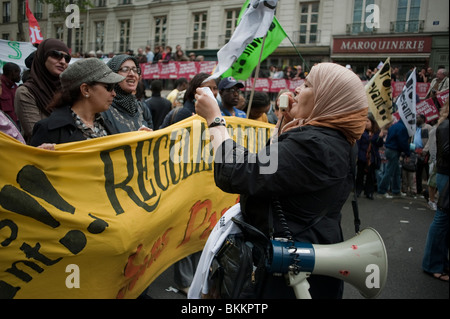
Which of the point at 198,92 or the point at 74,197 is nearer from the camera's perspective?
the point at 198,92

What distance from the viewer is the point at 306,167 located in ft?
4.73

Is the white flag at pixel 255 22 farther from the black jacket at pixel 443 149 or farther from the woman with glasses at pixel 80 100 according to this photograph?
the black jacket at pixel 443 149

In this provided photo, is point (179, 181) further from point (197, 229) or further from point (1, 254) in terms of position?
point (1, 254)

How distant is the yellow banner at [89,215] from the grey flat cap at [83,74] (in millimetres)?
413

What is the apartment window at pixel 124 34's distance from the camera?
24.4 meters

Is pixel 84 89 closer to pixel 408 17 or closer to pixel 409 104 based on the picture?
pixel 409 104

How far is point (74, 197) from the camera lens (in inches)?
79.4

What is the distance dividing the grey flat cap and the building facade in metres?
12.7

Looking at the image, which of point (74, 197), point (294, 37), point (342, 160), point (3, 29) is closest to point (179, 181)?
point (74, 197)

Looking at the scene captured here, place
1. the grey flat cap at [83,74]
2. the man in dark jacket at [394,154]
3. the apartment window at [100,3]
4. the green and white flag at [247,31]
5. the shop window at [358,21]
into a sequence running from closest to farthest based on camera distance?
the grey flat cap at [83,74] → the green and white flag at [247,31] → the man in dark jacket at [394,154] → the apartment window at [100,3] → the shop window at [358,21]

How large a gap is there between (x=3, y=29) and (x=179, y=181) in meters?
3.60

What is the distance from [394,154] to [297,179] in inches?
325

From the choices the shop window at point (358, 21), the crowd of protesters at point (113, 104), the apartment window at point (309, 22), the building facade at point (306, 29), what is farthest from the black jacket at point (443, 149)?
the apartment window at point (309, 22)

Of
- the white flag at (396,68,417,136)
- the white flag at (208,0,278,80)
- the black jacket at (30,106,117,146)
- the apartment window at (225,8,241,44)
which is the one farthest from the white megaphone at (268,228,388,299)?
the apartment window at (225,8,241,44)
